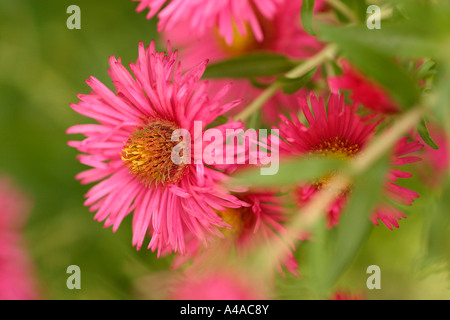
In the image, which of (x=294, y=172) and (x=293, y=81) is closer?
(x=294, y=172)

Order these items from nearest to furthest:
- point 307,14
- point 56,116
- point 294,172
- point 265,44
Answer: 1. point 294,172
2. point 307,14
3. point 265,44
4. point 56,116

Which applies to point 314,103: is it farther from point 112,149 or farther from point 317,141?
point 112,149

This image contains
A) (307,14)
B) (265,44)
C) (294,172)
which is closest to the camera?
(294,172)

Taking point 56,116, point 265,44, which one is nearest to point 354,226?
point 265,44

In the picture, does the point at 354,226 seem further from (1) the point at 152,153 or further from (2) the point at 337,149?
(1) the point at 152,153

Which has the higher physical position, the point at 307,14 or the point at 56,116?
the point at 56,116

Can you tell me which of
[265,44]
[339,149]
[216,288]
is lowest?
[216,288]
